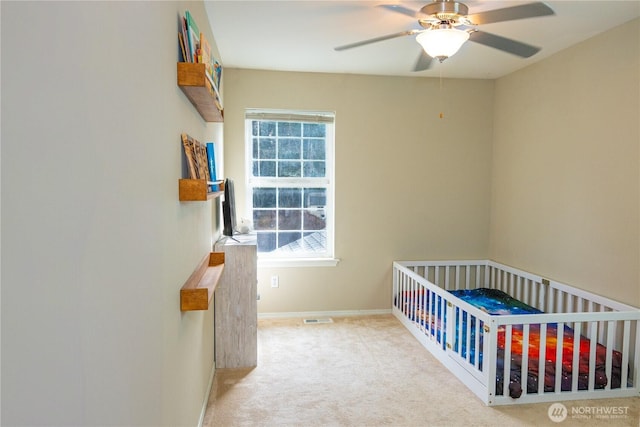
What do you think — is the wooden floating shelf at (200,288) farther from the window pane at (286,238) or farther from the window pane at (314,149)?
the window pane at (314,149)

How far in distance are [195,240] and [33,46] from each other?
149cm

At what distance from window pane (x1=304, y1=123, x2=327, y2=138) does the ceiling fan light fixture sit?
1922 millimetres

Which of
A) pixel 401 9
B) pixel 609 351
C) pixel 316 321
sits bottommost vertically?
pixel 316 321

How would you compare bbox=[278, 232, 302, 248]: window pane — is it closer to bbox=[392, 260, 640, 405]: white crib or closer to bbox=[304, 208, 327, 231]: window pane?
bbox=[304, 208, 327, 231]: window pane

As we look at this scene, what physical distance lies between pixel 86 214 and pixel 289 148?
3392 millimetres

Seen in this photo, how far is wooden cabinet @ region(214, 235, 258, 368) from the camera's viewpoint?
9.48ft

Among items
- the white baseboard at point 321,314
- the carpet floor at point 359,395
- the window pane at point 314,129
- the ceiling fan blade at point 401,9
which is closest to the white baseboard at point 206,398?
the carpet floor at point 359,395

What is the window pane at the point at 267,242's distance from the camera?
4.11 m

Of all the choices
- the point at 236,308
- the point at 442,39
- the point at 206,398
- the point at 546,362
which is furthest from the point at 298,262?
the point at 442,39

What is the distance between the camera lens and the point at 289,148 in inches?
160

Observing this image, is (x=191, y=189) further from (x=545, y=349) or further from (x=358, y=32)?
(x=545, y=349)

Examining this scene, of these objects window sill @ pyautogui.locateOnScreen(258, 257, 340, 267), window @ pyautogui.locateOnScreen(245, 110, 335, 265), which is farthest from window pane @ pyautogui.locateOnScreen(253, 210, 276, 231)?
window sill @ pyautogui.locateOnScreen(258, 257, 340, 267)

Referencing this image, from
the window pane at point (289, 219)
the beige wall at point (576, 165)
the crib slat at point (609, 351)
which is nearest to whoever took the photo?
the crib slat at point (609, 351)

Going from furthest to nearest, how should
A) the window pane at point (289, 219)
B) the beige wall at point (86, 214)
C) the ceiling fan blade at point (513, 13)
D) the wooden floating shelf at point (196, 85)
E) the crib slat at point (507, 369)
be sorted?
the window pane at point (289, 219) → the crib slat at point (507, 369) → the ceiling fan blade at point (513, 13) → the wooden floating shelf at point (196, 85) → the beige wall at point (86, 214)
